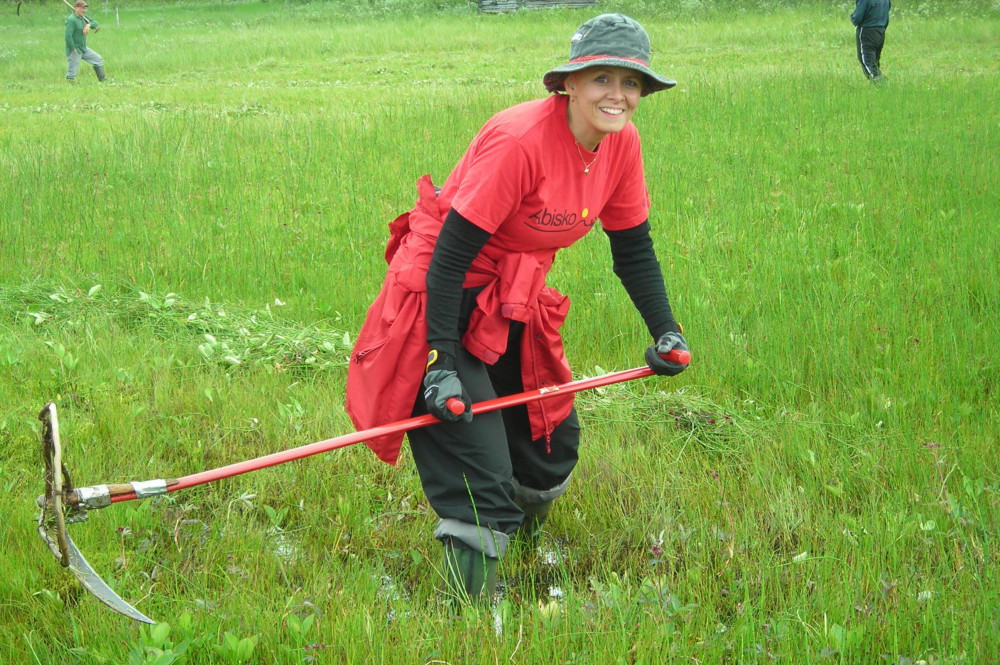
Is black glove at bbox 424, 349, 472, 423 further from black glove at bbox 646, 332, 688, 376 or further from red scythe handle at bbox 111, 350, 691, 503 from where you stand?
black glove at bbox 646, 332, 688, 376

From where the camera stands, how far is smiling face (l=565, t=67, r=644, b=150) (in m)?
2.56

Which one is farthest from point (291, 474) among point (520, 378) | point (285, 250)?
point (285, 250)

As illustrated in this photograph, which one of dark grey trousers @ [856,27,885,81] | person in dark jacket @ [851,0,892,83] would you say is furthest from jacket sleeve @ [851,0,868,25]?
dark grey trousers @ [856,27,885,81]

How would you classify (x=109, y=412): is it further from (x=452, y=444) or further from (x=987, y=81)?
(x=987, y=81)

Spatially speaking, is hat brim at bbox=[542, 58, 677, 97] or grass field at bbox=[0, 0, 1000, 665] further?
grass field at bbox=[0, 0, 1000, 665]

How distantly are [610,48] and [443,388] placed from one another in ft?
3.29

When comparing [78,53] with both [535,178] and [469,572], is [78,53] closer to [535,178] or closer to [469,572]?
[535,178]

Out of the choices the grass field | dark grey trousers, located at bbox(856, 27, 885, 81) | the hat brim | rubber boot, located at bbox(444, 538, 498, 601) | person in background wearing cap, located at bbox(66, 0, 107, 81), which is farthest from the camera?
person in background wearing cap, located at bbox(66, 0, 107, 81)

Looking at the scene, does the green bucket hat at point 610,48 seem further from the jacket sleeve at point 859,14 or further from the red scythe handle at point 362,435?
the jacket sleeve at point 859,14

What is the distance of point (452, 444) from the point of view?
8.96 ft

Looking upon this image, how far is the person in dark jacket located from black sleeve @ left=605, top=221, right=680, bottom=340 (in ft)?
33.9

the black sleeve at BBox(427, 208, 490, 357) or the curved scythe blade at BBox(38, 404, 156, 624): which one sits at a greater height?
the black sleeve at BBox(427, 208, 490, 357)

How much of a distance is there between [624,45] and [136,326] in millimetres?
3492

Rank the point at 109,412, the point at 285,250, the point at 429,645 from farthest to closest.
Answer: the point at 285,250 → the point at 109,412 → the point at 429,645
